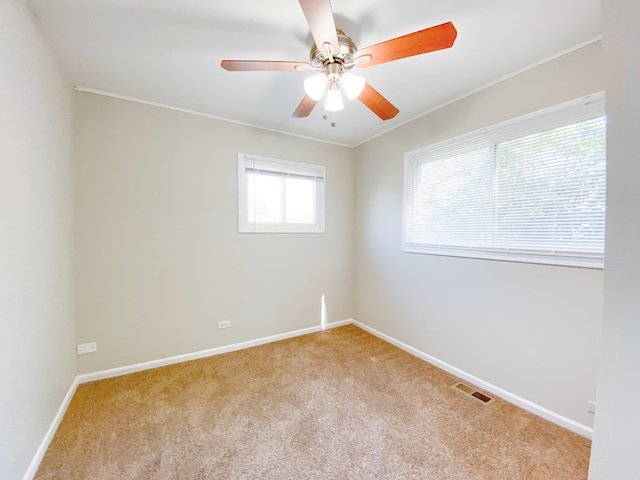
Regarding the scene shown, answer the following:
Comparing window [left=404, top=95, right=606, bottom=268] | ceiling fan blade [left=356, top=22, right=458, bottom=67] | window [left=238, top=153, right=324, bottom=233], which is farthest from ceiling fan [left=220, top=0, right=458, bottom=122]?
window [left=238, top=153, right=324, bottom=233]

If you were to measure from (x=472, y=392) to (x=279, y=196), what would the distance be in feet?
8.81

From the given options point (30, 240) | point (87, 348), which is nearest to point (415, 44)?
point (30, 240)

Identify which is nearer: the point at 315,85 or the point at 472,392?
the point at 315,85

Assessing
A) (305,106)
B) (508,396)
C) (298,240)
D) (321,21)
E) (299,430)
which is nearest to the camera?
(321,21)

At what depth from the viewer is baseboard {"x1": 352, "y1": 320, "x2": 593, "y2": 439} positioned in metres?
1.67

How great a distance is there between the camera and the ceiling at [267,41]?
1.39 meters

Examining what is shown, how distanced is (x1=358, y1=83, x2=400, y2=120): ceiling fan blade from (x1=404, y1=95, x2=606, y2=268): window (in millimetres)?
903

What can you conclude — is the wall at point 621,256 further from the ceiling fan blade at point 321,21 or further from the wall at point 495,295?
the wall at point 495,295

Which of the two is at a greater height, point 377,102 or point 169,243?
point 377,102

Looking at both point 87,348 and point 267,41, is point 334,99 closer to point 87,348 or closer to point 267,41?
point 267,41

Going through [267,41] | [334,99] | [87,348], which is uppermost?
[267,41]

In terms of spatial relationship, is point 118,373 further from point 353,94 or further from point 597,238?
point 597,238

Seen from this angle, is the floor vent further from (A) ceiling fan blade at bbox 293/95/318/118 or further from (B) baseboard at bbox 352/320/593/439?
(A) ceiling fan blade at bbox 293/95/318/118

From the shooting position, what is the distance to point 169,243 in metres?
2.52
